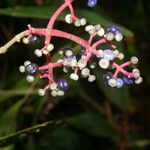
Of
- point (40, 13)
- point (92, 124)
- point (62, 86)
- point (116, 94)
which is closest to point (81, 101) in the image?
point (92, 124)

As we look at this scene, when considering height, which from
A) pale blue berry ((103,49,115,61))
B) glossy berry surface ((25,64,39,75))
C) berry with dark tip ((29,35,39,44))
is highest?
berry with dark tip ((29,35,39,44))

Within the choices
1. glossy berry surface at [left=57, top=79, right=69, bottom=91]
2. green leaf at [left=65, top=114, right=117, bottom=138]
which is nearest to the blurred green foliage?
green leaf at [left=65, top=114, right=117, bottom=138]

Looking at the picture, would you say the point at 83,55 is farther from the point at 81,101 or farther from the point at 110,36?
the point at 81,101

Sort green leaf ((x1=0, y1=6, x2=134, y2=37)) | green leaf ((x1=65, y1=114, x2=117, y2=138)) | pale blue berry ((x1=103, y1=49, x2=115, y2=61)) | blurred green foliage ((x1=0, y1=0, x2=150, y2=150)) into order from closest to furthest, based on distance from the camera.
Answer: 1. pale blue berry ((x1=103, y1=49, x2=115, y2=61))
2. green leaf ((x1=0, y1=6, x2=134, y2=37))
3. blurred green foliage ((x1=0, y1=0, x2=150, y2=150))
4. green leaf ((x1=65, y1=114, x2=117, y2=138))

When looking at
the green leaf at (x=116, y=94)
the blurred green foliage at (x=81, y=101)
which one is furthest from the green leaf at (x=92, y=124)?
the green leaf at (x=116, y=94)

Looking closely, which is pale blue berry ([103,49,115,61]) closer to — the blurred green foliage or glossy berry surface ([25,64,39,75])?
glossy berry surface ([25,64,39,75])

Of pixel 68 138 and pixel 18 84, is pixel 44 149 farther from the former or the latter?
pixel 18 84

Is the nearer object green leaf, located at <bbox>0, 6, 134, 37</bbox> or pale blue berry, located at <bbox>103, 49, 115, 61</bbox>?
pale blue berry, located at <bbox>103, 49, 115, 61</bbox>

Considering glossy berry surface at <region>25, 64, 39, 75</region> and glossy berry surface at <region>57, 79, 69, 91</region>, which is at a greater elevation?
glossy berry surface at <region>25, 64, 39, 75</region>

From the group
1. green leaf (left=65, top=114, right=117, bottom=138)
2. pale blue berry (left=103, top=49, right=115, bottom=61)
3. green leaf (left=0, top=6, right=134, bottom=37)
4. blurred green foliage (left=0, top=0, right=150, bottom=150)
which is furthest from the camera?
green leaf (left=65, top=114, right=117, bottom=138)
